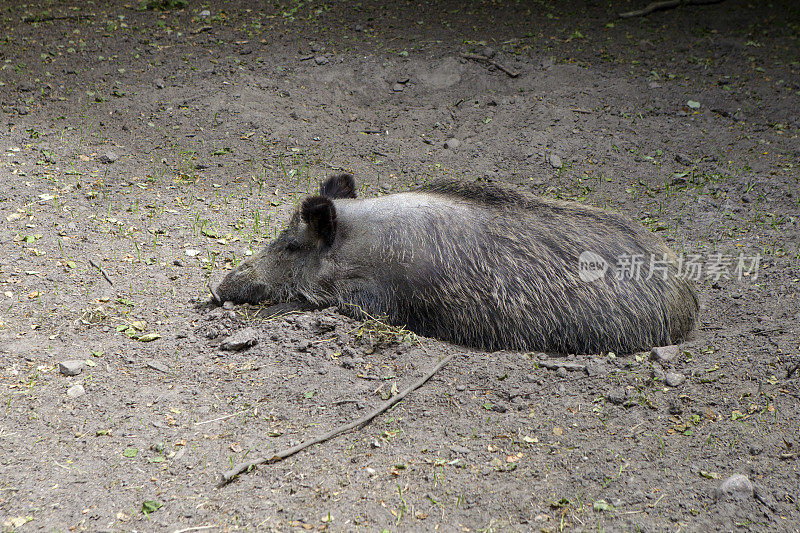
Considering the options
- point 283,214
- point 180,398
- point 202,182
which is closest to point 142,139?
point 202,182

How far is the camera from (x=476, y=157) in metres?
7.20

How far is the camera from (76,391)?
149 inches

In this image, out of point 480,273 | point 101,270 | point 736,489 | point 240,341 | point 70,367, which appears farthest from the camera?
point 101,270

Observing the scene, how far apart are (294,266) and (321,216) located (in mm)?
429

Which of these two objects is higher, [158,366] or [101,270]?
[101,270]

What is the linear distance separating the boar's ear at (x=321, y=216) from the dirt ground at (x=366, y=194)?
0.61m

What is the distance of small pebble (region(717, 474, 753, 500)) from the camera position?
9.65 ft

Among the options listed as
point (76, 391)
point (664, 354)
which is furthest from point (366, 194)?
point (76, 391)

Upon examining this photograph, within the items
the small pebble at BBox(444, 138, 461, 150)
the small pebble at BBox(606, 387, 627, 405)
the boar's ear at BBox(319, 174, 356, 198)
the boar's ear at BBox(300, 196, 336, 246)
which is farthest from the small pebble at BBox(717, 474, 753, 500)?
the small pebble at BBox(444, 138, 461, 150)

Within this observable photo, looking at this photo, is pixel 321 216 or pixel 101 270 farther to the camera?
pixel 101 270

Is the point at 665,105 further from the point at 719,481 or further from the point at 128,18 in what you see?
the point at 128,18

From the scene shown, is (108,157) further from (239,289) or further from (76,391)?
(76,391)

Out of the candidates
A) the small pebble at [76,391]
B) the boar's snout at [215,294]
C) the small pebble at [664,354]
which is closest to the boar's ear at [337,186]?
the boar's snout at [215,294]

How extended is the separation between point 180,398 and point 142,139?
13.6ft
